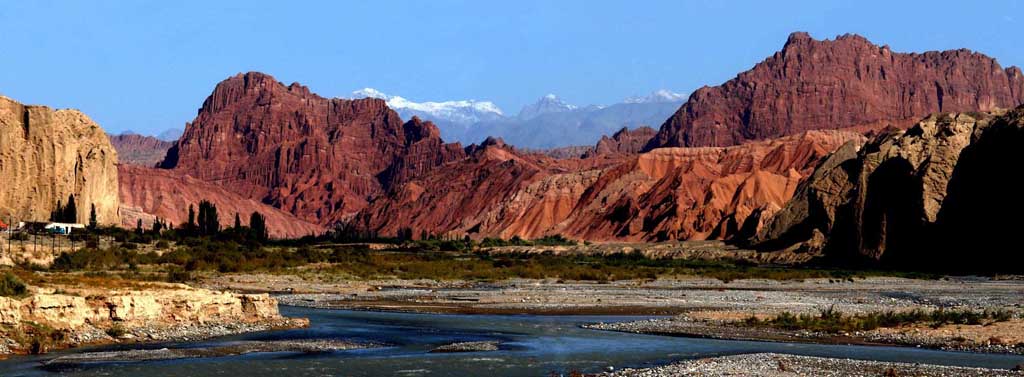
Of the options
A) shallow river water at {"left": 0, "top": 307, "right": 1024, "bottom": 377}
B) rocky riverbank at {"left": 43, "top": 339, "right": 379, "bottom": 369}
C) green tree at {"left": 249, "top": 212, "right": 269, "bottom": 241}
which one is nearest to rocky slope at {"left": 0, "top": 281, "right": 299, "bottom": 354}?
shallow river water at {"left": 0, "top": 307, "right": 1024, "bottom": 377}

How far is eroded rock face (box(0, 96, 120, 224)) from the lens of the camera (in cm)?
13400

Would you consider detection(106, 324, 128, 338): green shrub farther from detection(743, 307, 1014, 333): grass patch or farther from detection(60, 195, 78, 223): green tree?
detection(60, 195, 78, 223): green tree

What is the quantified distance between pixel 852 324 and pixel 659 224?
139200 millimetres

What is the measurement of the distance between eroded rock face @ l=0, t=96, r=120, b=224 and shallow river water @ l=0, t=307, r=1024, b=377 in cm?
9595

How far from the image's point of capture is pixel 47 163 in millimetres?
140625

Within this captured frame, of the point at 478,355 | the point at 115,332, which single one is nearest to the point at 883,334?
the point at 478,355

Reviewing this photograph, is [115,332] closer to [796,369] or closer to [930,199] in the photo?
[796,369]

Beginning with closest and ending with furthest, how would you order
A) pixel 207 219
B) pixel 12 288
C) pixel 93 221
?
pixel 12 288 < pixel 93 221 < pixel 207 219

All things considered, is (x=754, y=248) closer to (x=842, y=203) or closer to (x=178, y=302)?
(x=842, y=203)

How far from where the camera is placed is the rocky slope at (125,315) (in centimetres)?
3447

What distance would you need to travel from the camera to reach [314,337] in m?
40.3

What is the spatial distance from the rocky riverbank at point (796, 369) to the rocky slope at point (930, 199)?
6489cm

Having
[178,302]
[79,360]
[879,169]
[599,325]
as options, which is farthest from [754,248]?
[79,360]

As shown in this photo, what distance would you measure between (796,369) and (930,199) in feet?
259
